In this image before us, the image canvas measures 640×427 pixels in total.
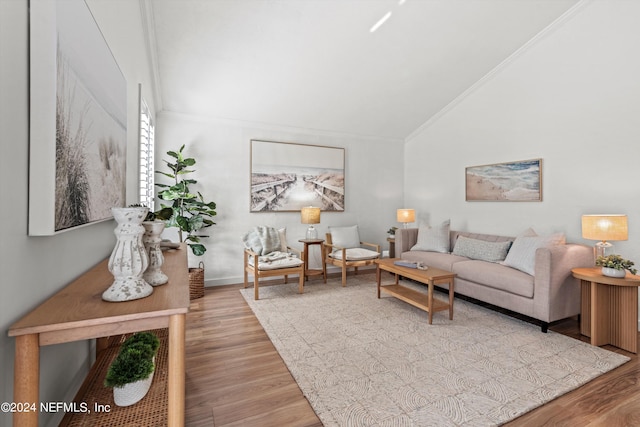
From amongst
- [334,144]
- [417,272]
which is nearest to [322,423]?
[417,272]

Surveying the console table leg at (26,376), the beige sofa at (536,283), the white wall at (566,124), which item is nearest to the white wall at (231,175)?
the white wall at (566,124)

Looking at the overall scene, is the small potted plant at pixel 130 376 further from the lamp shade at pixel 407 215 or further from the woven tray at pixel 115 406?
the lamp shade at pixel 407 215

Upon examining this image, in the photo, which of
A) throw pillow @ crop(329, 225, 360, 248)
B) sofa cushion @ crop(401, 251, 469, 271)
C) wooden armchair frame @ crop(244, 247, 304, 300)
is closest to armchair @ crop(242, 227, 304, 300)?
wooden armchair frame @ crop(244, 247, 304, 300)

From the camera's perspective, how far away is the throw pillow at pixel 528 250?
10.6ft

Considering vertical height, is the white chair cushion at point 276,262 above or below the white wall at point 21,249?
below

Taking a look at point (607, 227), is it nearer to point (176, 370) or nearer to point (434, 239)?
point (434, 239)

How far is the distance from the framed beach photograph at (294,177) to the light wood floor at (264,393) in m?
2.46

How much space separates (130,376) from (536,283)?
3396 millimetres

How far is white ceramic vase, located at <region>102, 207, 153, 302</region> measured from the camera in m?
1.16

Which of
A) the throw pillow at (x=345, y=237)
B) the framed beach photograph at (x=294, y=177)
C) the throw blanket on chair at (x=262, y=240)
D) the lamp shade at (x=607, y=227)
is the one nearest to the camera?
the lamp shade at (x=607, y=227)

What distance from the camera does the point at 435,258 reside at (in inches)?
166

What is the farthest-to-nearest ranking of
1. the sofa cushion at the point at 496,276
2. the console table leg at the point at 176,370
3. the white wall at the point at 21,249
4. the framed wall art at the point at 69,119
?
the sofa cushion at the point at 496,276 → the console table leg at the point at 176,370 → the framed wall art at the point at 69,119 → the white wall at the point at 21,249

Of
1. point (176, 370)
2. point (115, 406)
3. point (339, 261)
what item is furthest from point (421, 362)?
point (339, 261)

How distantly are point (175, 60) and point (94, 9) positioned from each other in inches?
80.2
